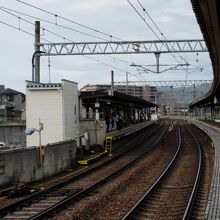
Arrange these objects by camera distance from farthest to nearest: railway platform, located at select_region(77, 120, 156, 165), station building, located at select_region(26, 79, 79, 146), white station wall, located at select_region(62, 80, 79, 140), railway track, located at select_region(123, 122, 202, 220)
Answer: white station wall, located at select_region(62, 80, 79, 140) → station building, located at select_region(26, 79, 79, 146) → railway platform, located at select_region(77, 120, 156, 165) → railway track, located at select_region(123, 122, 202, 220)

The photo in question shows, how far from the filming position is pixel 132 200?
15641 millimetres

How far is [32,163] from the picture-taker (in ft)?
66.5

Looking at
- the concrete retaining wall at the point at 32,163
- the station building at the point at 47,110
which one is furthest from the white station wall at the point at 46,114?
the concrete retaining wall at the point at 32,163

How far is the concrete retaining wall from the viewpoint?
17891 millimetres

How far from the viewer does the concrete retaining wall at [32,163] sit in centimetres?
1789

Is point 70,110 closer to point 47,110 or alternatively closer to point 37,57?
point 47,110

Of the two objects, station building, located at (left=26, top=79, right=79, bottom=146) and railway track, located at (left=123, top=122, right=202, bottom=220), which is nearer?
railway track, located at (left=123, top=122, right=202, bottom=220)

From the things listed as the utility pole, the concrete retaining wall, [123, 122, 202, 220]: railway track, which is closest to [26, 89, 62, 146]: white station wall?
the concrete retaining wall

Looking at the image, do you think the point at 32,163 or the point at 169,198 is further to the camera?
the point at 32,163

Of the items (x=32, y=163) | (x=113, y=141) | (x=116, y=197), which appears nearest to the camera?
(x=116, y=197)

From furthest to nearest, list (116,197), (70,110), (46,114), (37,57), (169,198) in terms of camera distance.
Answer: (37,57) < (70,110) < (46,114) < (116,197) < (169,198)

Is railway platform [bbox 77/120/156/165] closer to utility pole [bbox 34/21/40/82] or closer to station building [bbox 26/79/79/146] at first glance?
station building [bbox 26/79/79/146]

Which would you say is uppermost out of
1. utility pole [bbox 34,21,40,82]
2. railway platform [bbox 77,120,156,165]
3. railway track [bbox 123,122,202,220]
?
utility pole [bbox 34,21,40,82]

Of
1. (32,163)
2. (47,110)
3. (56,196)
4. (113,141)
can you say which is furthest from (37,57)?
(56,196)
